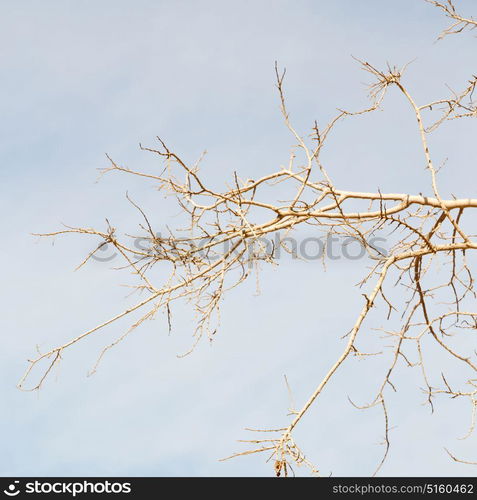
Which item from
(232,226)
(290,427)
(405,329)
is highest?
(232,226)

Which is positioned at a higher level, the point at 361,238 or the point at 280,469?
the point at 361,238

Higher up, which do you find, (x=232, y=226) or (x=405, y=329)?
(x=232, y=226)

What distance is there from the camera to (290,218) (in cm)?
545

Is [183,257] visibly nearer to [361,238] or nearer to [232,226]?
[232,226]

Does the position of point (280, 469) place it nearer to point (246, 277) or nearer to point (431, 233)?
point (246, 277)
